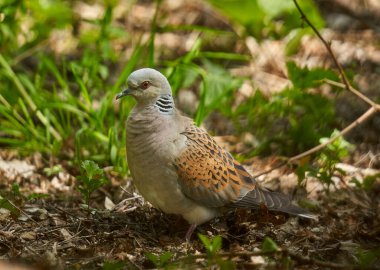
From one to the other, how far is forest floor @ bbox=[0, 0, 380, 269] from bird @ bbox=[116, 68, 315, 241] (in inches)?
8.2

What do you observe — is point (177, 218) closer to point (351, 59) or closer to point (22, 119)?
point (22, 119)

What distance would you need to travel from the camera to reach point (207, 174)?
15.1 ft

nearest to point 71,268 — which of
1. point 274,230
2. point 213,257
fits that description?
point 213,257

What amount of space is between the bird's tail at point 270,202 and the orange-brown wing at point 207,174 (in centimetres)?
4

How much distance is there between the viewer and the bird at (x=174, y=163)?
4.40 metres

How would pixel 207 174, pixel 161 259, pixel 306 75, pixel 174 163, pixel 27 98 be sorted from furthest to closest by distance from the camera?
pixel 27 98 → pixel 306 75 → pixel 207 174 → pixel 174 163 → pixel 161 259

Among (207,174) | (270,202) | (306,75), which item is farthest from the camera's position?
(306,75)

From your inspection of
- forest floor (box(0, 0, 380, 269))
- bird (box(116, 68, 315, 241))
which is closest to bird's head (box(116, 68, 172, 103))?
bird (box(116, 68, 315, 241))

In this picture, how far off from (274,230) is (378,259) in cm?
92

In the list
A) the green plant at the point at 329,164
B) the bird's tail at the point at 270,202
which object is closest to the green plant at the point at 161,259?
the bird's tail at the point at 270,202

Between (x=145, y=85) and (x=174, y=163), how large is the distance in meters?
0.56

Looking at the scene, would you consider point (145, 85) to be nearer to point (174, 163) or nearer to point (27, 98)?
point (174, 163)

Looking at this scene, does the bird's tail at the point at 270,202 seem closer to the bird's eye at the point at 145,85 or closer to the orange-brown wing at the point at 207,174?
the orange-brown wing at the point at 207,174

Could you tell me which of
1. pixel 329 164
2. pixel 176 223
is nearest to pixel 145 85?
pixel 176 223
